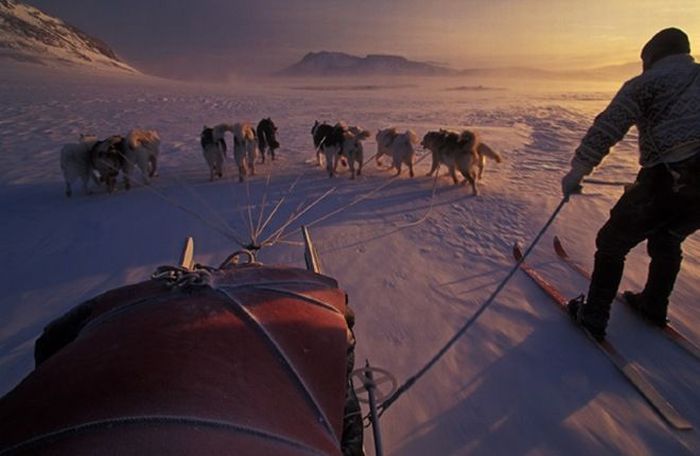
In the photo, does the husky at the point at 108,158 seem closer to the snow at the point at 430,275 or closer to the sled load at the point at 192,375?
the snow at the point at 430,275

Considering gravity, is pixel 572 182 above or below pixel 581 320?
above

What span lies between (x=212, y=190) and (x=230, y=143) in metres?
5.27

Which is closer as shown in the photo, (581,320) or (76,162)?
(581,320)

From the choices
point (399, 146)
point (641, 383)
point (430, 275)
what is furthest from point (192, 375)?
point (399, 146)

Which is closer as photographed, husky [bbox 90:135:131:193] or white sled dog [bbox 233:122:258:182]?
husky [bbox 90:135:131:193]

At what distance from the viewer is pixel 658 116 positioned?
7.41ft

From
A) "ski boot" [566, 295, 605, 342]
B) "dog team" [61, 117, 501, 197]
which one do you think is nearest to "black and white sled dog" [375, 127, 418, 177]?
"dog team" [61, 117, 501, 197]

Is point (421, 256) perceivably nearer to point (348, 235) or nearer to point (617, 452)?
point (348, 235)

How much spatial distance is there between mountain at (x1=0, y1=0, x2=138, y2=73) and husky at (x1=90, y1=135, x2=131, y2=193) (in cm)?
5627

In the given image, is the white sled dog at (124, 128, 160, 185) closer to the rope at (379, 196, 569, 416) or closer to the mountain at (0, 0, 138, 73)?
the rope at (379, 196, 569, 416)

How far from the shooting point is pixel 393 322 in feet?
9.94

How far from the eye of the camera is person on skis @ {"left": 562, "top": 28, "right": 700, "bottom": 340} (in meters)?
2.19

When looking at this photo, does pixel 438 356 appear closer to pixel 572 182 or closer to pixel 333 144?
pixel 572 182

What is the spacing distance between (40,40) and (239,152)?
83.2m
